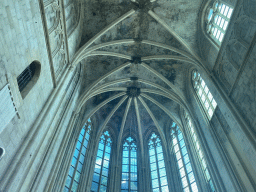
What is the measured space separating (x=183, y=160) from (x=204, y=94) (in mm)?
4870

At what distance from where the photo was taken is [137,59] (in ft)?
52.0

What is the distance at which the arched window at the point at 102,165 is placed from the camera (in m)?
14.5

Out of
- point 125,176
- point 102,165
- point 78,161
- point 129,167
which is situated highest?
point 129,167

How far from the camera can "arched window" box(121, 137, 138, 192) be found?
15.2 meters

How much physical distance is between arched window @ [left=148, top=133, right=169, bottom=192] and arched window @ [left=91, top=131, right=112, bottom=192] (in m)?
3.34

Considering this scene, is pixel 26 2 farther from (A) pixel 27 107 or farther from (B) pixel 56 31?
(A) pixel 27 107

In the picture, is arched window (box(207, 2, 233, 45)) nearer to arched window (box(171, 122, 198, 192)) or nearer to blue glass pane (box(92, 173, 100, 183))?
arched window (box(171, 122, 198, 192))

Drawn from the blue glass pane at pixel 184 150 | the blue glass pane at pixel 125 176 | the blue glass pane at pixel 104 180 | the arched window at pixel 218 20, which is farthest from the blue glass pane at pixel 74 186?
the arched window at pixel 218 20

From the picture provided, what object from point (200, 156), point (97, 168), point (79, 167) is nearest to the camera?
point (200, 156)

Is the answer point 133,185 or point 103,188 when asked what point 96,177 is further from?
point 133,185

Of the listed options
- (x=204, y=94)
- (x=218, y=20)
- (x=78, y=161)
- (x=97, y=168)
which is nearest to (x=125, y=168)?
(x=97, y=168)

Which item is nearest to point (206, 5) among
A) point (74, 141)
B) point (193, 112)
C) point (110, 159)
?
point (193, 112)

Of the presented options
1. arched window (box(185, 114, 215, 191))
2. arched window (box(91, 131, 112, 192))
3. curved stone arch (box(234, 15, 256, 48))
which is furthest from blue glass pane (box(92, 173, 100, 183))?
curved stone arch (box(234, 15, 256, 48))

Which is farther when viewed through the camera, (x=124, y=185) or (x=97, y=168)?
(x=97, y=168)
